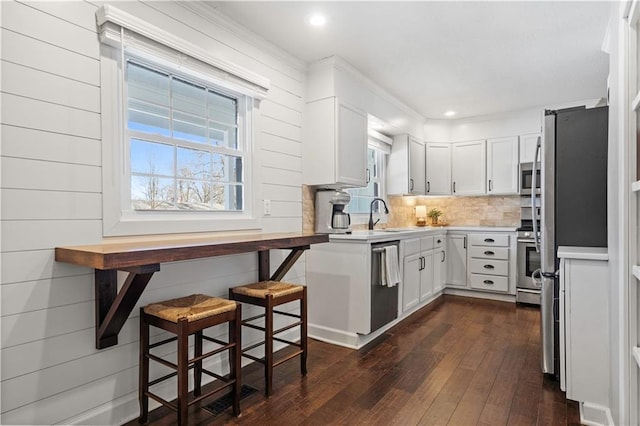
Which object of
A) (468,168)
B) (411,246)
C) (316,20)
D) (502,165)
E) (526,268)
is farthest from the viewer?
(468,168)

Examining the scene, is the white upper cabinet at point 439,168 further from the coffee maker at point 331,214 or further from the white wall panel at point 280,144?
the white wall panel at point 280,144

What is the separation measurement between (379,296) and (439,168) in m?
2.77

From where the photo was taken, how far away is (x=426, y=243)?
13.6 ft

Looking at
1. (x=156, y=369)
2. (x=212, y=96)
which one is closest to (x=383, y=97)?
(x=212, y=96)

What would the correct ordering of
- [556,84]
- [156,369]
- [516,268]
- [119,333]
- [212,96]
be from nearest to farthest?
[119,333] < [156,369] < [212,96] < [556,84] < [516,268]

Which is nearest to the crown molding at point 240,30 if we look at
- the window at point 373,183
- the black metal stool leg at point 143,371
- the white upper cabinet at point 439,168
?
the window at point 373,183

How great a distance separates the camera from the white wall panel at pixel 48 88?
1552 mm

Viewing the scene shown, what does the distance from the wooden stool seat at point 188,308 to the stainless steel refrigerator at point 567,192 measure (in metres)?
2.03

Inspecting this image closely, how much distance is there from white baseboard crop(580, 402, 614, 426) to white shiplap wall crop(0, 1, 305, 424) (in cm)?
242

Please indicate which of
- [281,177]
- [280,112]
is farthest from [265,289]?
[280,112]

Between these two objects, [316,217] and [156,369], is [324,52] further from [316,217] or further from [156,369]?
[156,369]

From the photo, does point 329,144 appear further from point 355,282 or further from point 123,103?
point 123,103

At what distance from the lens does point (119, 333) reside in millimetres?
1914

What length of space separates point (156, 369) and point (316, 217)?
1.81m
